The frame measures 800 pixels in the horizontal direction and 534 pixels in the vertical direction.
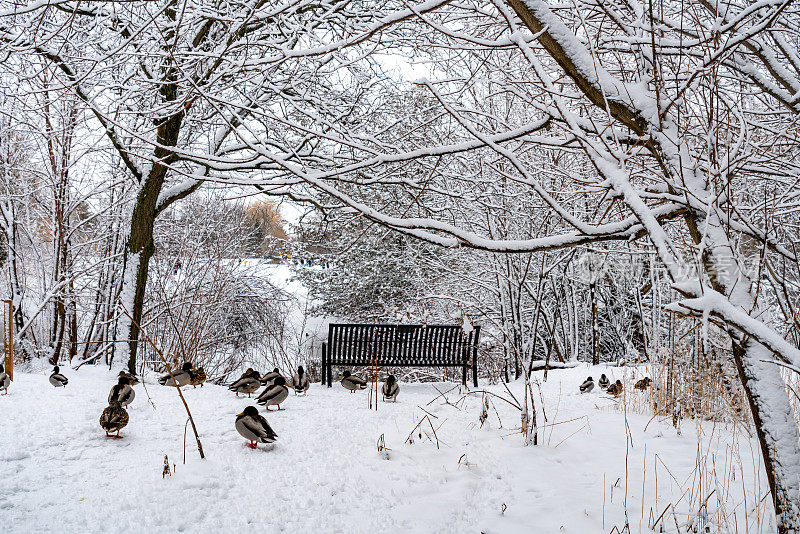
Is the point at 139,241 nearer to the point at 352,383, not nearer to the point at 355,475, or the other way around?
the point at 352,383

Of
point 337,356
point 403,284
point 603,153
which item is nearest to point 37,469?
point 603,153

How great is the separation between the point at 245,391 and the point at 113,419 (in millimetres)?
2044

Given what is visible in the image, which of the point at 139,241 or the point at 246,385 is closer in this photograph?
the point at 246,385

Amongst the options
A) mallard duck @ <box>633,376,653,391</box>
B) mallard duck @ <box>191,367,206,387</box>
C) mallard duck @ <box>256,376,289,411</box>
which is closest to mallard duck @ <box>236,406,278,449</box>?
mallard duck @ <box>256,376,289,411</box>

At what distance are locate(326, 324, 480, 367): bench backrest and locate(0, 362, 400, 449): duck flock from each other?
745 mm

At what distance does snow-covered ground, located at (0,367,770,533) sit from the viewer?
2.74m

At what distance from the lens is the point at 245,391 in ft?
19.2

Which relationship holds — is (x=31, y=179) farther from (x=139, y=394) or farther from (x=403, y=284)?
(x=403, y=284)

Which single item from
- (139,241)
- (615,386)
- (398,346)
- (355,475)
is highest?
(139,241)

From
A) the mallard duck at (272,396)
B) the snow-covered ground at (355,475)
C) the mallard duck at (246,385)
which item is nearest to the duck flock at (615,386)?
the snow-covered ground at (355,475)

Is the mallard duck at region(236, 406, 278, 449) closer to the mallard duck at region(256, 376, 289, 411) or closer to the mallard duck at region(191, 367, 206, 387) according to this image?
the mallard duck at region(256, 376, 289, 411)

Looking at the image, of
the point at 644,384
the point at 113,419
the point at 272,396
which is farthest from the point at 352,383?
the point at 644,384

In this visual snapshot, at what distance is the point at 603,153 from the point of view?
Result: 6.59 feet

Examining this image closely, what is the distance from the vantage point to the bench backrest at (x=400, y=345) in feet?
25.4
